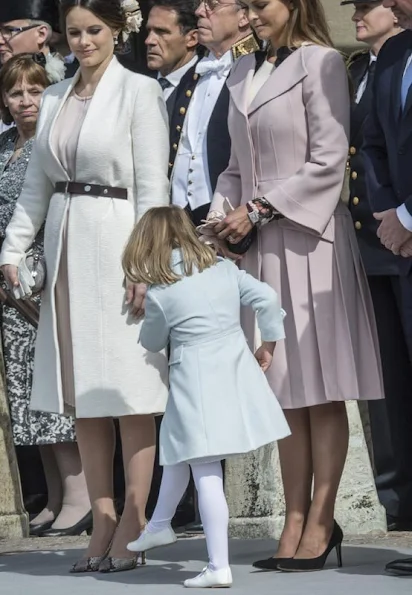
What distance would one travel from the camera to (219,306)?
16.7ft

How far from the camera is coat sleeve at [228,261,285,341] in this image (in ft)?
16.3

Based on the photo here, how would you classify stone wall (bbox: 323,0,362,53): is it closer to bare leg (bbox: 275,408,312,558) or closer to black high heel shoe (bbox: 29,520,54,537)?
black high heel shoe (bbox: 29,520,54,537)

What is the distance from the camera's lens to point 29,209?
18.9 feet

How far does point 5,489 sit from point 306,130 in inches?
93.7

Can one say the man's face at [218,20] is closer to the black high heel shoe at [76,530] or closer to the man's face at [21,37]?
the man's face at [21,37]

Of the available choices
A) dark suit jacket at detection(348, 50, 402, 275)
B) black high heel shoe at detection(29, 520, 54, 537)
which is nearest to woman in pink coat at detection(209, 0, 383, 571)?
dark suit jacket at detection(348, 50, 402, 275)

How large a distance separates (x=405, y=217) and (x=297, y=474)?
0.98m

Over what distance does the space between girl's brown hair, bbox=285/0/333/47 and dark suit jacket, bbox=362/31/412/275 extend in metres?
0.39

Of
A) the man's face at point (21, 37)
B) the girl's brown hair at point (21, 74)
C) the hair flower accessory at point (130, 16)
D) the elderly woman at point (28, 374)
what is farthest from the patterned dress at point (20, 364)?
the hair flower accessory at point (130, 16)

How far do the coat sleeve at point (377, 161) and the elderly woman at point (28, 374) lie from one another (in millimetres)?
2161

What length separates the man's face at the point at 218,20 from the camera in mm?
6645

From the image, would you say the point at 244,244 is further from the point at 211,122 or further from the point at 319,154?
the point at 211,122

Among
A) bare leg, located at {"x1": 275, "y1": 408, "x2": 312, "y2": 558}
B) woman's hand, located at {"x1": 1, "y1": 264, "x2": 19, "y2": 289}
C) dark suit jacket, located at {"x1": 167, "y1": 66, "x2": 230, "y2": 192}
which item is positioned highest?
dark suit jacket, located at {"x1": 167, "y1": 66, "x2": 230, "y2": 192}

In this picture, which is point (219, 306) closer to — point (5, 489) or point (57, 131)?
point (57, 131)
